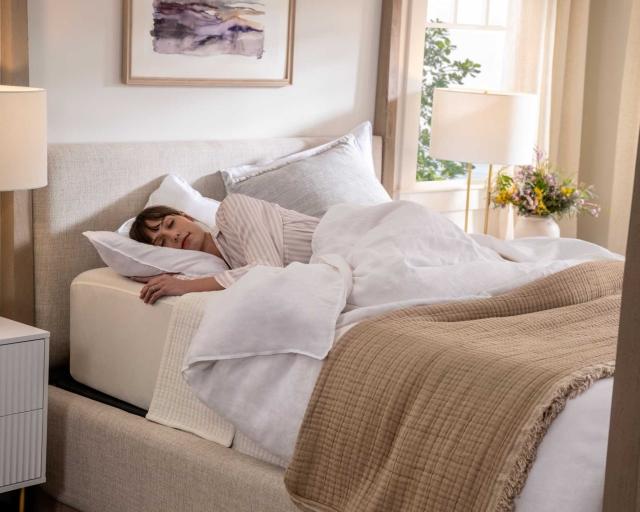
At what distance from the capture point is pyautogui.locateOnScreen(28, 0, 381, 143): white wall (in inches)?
134

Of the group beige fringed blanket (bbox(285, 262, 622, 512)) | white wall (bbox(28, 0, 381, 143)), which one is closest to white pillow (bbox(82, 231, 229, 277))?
white wall (bbox(28, 0, 381, 143))

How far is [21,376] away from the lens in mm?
2918

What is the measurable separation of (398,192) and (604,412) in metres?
2.68

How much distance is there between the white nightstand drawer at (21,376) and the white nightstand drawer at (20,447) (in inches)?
1.1

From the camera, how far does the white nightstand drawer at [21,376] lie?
2.88 metres

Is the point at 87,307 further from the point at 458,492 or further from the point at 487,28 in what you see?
the point at 487,28

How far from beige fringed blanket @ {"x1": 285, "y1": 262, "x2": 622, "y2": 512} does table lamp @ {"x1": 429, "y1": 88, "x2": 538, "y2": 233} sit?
182 cm

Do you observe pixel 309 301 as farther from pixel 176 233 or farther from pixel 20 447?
pixel 20 447

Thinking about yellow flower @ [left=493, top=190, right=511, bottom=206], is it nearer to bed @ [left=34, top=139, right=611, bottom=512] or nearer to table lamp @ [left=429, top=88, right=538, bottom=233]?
table lamp @ [left=429, top=88, right=538, bottom=233]

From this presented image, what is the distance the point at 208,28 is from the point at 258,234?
3.08ft

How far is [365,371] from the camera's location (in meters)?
2.46

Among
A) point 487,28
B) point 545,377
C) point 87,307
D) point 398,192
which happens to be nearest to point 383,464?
point 545,377

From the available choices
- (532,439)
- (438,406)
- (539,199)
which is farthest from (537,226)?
(532,439)

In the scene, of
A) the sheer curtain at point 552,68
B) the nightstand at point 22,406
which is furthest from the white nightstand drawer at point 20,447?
the sheer curtain at point 552,68
